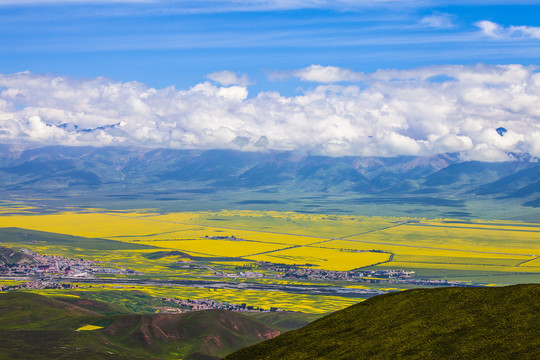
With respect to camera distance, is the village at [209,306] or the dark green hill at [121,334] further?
the village at [209,306]

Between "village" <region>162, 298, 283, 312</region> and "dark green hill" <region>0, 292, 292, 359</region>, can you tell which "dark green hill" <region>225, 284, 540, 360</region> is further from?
"village" <region>162, 298, 283, 312</region>

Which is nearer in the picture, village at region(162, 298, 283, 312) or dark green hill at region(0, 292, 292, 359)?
dark green hill at region(0, 292, 292, 359)

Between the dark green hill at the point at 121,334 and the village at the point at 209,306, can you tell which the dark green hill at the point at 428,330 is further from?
the village at the point at 209,306

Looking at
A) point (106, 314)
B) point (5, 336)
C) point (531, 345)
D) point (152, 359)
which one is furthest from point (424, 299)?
point (106, 314)

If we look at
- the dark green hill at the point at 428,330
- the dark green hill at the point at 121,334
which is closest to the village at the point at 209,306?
the dark green hill at the point at 121,334

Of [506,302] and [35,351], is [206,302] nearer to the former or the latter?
[35,351]

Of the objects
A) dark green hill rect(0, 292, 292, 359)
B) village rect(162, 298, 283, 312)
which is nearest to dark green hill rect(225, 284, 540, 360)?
dark green hill rect(0, 292, 292, 359)
